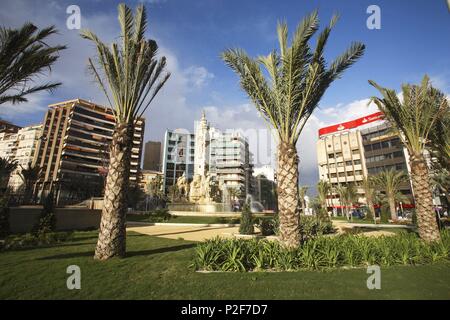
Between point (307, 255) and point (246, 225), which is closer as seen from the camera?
point (307, 255)

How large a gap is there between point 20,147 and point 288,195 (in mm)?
111014

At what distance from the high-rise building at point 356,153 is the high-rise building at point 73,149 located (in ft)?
221

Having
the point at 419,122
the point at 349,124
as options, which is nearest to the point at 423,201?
the point at 419,122

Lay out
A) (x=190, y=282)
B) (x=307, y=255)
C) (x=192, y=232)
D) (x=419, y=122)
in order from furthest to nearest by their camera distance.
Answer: (x=192, y=232)
(x=419, y=122)
(x=307, y=255)
(x=190, y=282)

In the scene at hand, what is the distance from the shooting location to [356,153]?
7612 centimetres

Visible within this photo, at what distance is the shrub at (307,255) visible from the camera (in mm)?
7121

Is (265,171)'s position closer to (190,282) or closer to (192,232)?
(192,232)

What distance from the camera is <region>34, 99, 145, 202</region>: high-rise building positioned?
227ft

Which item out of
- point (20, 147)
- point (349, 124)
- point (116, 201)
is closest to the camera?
point (116, 201)

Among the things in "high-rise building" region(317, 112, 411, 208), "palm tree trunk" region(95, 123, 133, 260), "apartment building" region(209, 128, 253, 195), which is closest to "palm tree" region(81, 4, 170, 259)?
"palm tree trunk" region(95, 123, 133, 260)

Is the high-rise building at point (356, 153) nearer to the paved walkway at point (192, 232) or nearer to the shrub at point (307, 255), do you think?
the paved walkway at point (192, 232)

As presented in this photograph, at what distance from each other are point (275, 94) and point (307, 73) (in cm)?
149
